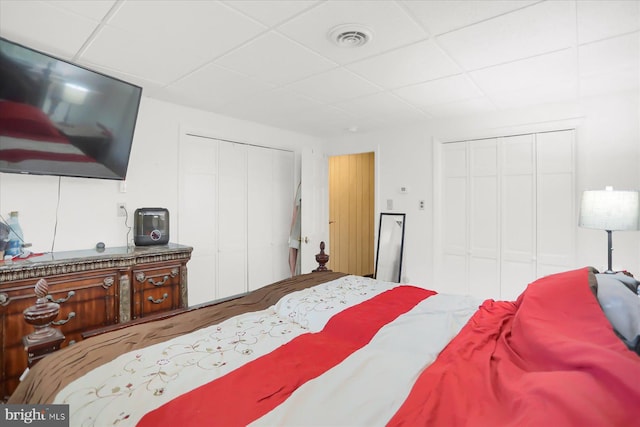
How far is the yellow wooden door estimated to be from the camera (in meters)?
5.70

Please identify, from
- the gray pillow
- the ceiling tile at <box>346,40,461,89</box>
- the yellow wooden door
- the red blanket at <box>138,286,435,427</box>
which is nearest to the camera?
the red blanket at <box>138,286,435,427</box>

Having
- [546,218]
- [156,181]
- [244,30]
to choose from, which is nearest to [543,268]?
[546,218]

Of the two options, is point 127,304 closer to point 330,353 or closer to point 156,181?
point 156,181

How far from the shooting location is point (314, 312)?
1.69 meters

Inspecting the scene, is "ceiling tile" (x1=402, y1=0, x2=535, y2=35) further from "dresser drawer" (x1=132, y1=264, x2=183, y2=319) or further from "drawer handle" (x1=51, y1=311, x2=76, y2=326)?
"drawer handle" (x1=51, y1=311, x2=76, y2=326)

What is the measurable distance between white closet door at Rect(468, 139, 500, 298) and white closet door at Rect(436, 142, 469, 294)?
0.08 metres

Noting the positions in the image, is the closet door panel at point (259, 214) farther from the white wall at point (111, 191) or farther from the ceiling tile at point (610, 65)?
the ceiling tile at point (610, 65)

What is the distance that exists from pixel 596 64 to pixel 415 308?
7.58 feet

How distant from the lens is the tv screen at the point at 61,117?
6.54 feet

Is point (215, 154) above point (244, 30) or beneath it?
beneath

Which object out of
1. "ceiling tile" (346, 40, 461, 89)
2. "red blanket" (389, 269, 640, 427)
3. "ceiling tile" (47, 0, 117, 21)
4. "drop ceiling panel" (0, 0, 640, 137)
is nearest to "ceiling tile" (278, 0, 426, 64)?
"drop ceiling panel" (0, 0, 640, 137)

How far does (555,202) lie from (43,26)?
444 cm

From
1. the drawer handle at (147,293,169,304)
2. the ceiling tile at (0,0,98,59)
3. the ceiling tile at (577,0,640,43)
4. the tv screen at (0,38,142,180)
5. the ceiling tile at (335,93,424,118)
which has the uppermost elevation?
the ceiling tile at (335,93,424,118)

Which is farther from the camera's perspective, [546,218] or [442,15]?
[546,218]
